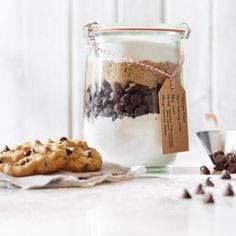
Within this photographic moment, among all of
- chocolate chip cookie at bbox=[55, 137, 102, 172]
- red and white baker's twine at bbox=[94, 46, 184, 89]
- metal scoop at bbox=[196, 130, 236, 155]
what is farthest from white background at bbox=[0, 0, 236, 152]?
chocolate chip cookie at bbox=[55, 137, 102, 172]

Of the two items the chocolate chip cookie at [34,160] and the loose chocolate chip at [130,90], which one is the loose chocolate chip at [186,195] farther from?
the loose chocolate chip at [130,90]

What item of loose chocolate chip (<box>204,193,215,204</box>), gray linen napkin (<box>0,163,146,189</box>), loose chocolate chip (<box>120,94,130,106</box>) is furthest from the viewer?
loose chocolate chip (<box>120,94,130,106</box>)

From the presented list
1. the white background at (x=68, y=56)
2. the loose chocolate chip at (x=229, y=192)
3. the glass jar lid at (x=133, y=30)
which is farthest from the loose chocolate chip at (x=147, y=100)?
the white background at (x=68, y=56)

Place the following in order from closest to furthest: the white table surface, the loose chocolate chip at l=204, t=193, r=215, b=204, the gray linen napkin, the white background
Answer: the white table surface, the loose chocolate chip at l=204, t=193, r=215, b=204, the gray linen napkin, the white background

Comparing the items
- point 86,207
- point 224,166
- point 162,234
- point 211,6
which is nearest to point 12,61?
point 211,6

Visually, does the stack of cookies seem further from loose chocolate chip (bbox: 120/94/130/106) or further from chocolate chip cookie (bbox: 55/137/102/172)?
loose chocolate chip (bbox: 120/94/130/106)

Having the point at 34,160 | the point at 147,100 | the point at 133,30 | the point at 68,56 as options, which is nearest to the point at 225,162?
the point at 147,100

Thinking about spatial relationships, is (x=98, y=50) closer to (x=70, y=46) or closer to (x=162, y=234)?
(x=162, y=234)

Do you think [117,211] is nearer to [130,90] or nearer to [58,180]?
[58,180]
